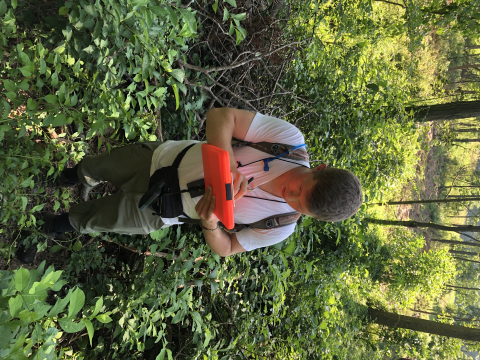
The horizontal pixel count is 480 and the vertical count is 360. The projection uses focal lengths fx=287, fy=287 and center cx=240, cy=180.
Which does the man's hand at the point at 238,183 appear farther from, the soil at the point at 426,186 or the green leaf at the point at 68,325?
the soil at the point at 426,186

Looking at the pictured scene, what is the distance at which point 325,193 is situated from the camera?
67.0 inches

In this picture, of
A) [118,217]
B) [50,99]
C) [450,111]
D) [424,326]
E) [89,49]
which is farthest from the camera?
[424,326]

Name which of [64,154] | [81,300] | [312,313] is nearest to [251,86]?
[64,154]

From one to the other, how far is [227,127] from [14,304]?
1.30m

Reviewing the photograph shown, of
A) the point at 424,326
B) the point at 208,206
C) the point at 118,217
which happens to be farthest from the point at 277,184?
the point at 424,326

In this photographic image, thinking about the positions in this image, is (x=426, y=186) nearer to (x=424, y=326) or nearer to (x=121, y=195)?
(x=424, y=326)

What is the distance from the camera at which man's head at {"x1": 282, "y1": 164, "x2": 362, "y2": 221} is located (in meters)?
1.71

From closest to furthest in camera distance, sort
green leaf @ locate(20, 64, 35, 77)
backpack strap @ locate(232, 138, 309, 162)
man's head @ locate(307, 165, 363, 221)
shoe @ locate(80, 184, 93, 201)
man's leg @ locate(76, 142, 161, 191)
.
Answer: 1. green leaf @ locate(20, 64, 35, 77)
2. man's head @ locate(307, 165, 363, 221)
3. backpack strap @ locate(232, 138, 309, 162)
4. man's leg @ locate(76, 142, 161, 191)
5. shoe @ locate(80, 184, 93, 201)

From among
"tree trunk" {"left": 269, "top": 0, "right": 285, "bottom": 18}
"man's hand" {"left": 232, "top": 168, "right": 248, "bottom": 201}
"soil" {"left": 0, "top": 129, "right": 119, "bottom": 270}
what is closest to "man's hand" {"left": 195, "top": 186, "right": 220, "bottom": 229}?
"man's hand" {"left": 232, "top": 168, "right": 248, "bottom": 201}

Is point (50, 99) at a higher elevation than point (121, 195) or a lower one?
higher

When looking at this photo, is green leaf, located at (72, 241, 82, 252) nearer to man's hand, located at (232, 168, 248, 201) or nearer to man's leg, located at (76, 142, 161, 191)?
man's leg, located at (76, 142, 161, 191)

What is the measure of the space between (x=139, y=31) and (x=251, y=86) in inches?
94.8

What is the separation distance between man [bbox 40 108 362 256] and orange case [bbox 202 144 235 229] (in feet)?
0.23

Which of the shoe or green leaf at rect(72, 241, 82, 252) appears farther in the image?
the shoe
